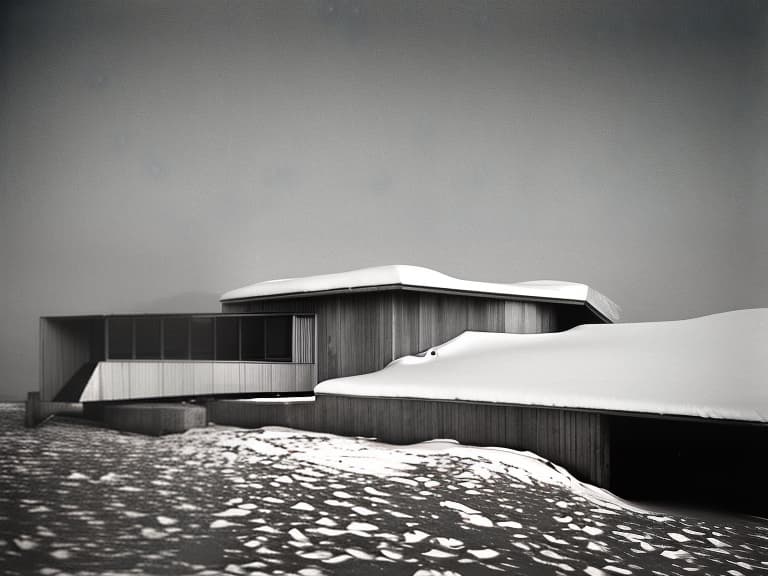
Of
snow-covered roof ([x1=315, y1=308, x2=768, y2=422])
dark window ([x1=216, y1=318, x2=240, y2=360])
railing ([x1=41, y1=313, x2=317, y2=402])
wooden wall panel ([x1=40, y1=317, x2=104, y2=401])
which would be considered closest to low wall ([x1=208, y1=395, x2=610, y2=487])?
snow-covered roof ([x1=315, y1=308, x2=768, y2=422])

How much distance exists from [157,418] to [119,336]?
7.41ft

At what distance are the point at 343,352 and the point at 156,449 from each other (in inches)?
193

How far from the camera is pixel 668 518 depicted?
7289 millimetres

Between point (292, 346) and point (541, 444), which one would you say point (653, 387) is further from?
point (292, 346)

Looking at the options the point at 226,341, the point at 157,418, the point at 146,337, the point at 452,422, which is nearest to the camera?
the point at 452,422

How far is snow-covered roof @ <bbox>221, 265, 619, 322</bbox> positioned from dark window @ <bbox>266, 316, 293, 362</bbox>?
2.53 ft

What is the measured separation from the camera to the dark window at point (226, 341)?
1386 cm

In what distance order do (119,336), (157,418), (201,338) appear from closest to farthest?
(157,418) → (119,336) → (201,338)

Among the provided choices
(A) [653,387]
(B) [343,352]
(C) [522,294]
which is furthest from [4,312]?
(A) [653,387]

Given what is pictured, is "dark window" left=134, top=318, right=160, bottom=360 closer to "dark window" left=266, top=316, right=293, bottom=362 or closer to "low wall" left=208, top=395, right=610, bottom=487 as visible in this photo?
"low wall" left=208, top=395, right=610, bottom=487

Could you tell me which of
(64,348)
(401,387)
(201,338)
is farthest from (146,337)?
(401,387)

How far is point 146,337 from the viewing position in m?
12.9

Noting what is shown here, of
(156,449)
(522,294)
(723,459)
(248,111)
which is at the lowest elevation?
(723,459)

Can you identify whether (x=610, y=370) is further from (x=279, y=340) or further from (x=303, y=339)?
(x=279, y=340)
